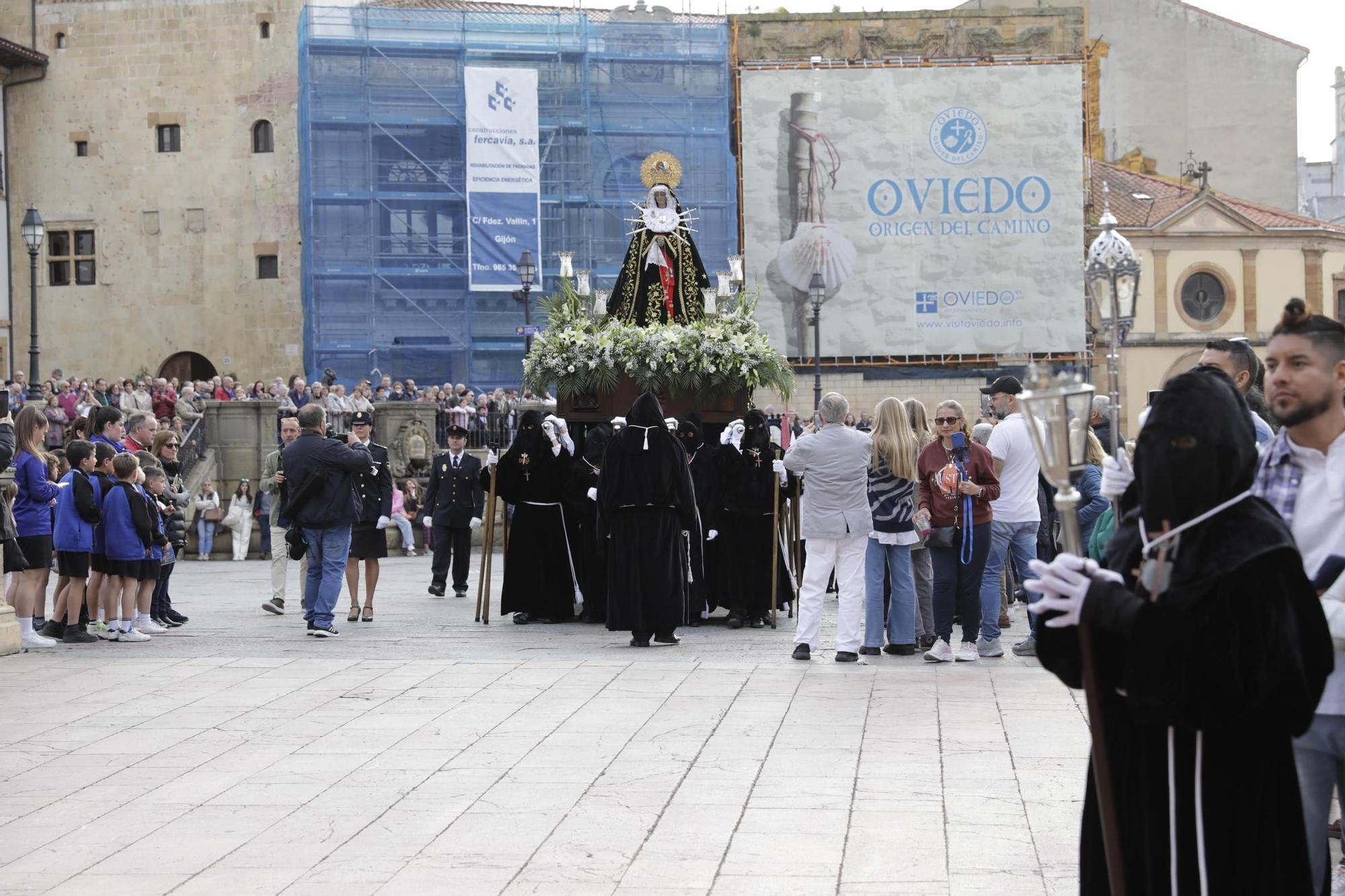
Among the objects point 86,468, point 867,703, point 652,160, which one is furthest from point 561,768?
point 652,160

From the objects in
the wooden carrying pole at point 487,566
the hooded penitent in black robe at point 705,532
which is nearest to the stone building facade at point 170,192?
the wooden carrying pole at point 487,566

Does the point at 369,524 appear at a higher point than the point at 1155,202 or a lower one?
lower

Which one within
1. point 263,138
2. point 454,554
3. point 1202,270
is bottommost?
point 454,554

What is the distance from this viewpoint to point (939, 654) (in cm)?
1147

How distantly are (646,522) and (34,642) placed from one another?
4665mm

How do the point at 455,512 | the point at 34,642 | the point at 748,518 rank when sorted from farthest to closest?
the point at 455,512 < the point at 748,518 < the point at 34,642

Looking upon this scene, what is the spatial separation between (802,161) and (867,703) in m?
32.9

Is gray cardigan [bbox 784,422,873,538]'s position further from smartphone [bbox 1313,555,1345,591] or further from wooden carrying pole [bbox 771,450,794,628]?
smartphone [bbox 1313,555,1345,591]

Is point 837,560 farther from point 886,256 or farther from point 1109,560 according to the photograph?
point 886,256

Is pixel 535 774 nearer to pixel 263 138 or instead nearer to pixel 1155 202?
pixel 263 138

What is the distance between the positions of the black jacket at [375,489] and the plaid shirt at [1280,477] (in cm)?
1016

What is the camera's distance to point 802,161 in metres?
41.3

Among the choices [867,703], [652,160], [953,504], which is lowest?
[867,703]

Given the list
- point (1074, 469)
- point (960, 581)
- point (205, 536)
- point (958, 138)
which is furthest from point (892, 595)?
point (958, 138)
